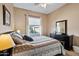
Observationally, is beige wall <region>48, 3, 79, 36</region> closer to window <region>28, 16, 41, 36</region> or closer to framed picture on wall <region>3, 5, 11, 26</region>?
window <region>28, 16, 41, 36</region>

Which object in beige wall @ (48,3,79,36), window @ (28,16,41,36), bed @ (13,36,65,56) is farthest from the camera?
window @ (28,16,41,36)

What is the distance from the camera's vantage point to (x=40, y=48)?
1.74 meters

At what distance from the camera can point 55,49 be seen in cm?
184

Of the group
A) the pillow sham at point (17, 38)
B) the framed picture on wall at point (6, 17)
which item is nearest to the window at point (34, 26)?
the pillow sham at point (17, 38)

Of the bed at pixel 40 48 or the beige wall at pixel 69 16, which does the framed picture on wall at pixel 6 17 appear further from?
the beige wall at pixel 69 16

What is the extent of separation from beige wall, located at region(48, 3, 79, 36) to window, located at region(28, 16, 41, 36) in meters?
0.22

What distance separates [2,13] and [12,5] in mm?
230

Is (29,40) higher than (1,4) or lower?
lower

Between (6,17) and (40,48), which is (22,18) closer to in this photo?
(6,17)

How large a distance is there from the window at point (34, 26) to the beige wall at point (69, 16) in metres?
0.22

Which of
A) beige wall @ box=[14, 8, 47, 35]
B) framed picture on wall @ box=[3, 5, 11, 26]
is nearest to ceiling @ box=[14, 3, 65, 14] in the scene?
beige wall @ box=[14, 8, 47, 35]

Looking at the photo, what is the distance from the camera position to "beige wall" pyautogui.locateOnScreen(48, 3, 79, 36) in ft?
5.73

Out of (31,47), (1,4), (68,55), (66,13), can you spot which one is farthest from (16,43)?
(66,13)

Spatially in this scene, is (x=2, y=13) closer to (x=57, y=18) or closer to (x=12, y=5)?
(x=12, y=5)
